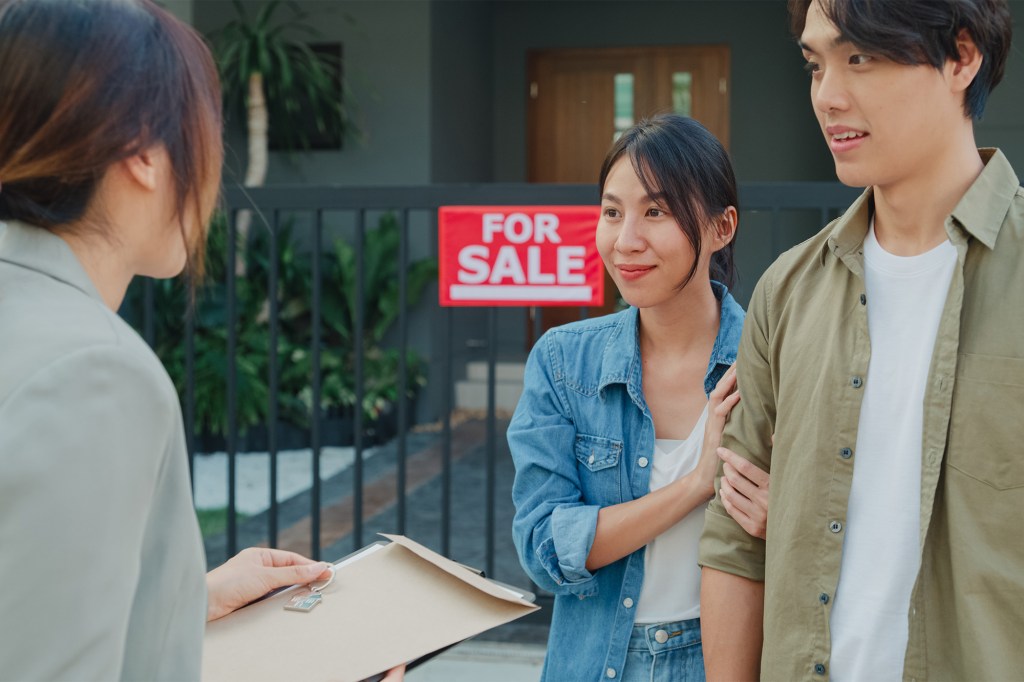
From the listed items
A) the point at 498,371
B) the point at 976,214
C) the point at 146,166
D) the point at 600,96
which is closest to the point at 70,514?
the point at 146,166

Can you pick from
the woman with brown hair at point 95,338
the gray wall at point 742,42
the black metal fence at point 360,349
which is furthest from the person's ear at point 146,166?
the gray wall at point 742,42

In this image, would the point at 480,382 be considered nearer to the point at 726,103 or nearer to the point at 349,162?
the point at 349,162

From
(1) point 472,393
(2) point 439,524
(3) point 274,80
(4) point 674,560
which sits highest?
(3) point 274,80

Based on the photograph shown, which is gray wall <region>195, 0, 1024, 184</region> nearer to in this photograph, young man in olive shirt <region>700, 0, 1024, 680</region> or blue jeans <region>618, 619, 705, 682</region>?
blue jeans <region>618, 619, 705, 682</region>

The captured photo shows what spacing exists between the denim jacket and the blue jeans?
2cm

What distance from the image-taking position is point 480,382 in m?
8.71

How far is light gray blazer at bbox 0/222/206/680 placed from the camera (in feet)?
2.59

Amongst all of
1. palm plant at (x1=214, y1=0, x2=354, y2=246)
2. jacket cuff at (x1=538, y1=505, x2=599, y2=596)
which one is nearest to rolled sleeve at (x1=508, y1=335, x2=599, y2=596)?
jacket cuff at (x1=538, y1=505, x2=599, y2=596)

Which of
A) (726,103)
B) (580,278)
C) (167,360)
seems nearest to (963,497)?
(580,278)

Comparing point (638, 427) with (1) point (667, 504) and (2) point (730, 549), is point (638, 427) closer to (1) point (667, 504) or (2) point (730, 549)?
(1) point (667, 504)

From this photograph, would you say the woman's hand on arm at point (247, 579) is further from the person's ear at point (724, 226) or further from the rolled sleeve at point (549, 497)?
the person's ear at point (724, 226)

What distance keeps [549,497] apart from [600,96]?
8168 mm

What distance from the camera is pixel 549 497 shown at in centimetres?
166

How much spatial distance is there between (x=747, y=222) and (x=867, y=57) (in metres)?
7.48
